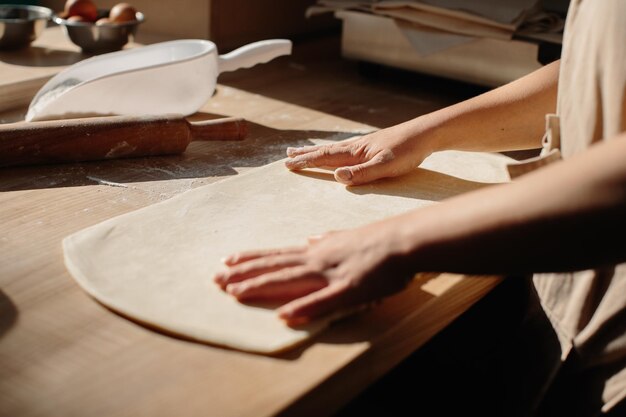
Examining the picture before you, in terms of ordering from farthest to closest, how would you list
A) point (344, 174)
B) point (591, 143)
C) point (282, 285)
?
1. point (344, 174)
2. point (591, 143)
3. point (282, 285)

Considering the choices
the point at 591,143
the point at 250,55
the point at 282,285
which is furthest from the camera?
the point at 250,55

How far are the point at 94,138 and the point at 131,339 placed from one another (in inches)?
20.4

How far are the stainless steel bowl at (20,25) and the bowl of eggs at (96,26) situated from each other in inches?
1.9

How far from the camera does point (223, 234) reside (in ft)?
2.86

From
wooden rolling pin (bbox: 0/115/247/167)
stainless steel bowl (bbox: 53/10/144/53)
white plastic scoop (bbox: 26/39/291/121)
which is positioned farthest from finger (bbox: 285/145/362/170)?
stainless steel bowl (bbox: 53/10/144/53)

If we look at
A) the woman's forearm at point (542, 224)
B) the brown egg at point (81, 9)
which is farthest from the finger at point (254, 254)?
the brown egg at point (81, 9)

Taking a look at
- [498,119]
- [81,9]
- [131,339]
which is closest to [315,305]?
[131,339]

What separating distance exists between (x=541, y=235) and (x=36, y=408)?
18.3 inches

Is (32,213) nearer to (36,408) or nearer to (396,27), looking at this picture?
(36,408)

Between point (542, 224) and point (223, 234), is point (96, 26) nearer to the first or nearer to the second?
point (223, 234)

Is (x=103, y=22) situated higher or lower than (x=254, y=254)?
higher

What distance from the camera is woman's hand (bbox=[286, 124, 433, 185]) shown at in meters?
1.03

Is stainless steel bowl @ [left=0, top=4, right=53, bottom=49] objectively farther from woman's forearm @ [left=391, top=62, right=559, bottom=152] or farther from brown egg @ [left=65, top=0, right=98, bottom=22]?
woman's forearm @ [left=391, top=62, right=559, bottom=152]

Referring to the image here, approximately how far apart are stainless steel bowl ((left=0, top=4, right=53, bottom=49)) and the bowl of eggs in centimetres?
5
